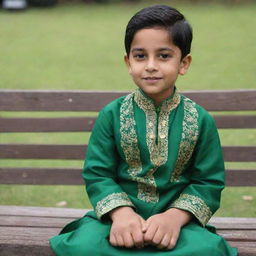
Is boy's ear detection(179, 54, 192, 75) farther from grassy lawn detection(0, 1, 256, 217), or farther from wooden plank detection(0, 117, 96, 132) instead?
grassy lawn detection(0, 1, 256, 217)

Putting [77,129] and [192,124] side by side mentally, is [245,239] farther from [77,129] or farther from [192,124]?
[77,129]

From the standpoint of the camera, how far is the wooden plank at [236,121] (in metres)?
3.75

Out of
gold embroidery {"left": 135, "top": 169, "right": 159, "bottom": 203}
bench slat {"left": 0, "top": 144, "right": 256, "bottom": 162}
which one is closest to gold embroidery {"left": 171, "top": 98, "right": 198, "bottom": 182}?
gold embroidery {"left": 135, "top": 169, "right": 159, "bottom": 203}

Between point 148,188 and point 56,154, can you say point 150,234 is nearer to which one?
point 148,188

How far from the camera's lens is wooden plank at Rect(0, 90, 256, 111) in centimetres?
359

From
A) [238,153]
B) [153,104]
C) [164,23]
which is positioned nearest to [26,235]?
[153,104]

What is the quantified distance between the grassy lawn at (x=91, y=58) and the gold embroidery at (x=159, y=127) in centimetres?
219

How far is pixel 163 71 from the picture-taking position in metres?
2.49

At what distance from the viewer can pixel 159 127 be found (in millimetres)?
2637

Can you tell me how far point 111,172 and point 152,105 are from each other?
37 cm

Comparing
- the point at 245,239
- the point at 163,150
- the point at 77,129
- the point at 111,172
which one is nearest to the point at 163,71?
the point at 163,150

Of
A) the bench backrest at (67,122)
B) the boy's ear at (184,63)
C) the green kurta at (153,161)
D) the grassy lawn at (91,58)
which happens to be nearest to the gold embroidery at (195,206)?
the green kurta at (153,161)

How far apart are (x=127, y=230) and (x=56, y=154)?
1.58 meters

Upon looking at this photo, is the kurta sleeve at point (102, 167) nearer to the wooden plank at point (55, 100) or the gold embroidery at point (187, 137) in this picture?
the gold embroidery at point (187, 137)
